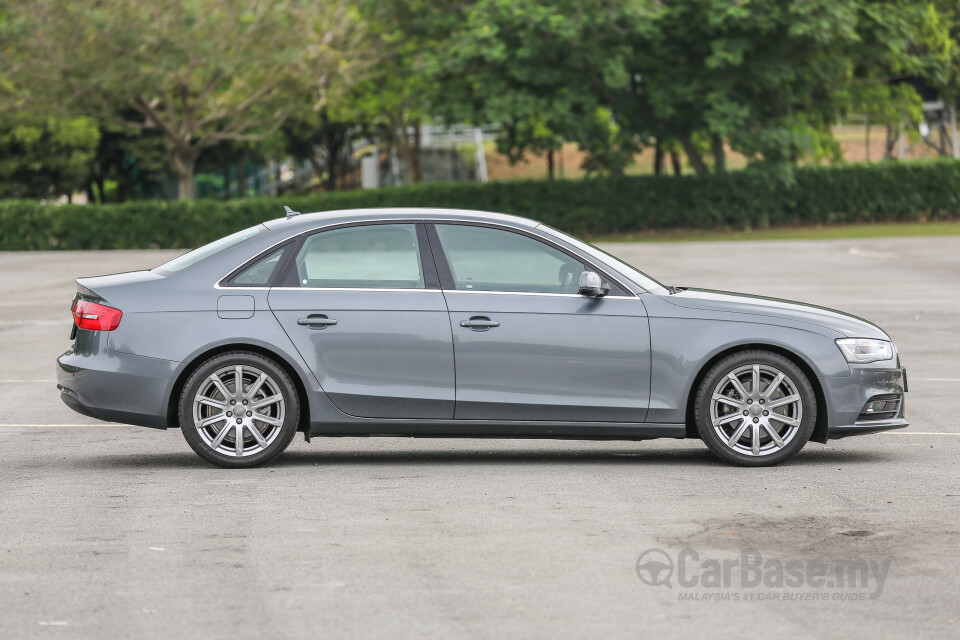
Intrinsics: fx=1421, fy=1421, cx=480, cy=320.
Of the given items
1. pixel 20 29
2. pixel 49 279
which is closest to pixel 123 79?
pixel 20 29

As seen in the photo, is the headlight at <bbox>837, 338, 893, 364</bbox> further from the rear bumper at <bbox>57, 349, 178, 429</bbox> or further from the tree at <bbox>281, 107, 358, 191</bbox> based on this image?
the tree at <bbox>281, 107, 358, 191</bbox>

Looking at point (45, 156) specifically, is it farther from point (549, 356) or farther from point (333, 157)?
point (549, 356)

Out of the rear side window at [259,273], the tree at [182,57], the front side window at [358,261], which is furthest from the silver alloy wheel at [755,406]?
the tree at [182,57]

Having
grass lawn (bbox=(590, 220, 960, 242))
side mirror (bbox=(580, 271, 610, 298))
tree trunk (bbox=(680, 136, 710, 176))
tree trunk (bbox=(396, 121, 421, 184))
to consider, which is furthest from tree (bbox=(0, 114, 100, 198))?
side mirror (bbox=(580, 271, 610, 298))

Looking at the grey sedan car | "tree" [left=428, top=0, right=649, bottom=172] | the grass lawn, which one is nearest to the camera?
the grey sedan car

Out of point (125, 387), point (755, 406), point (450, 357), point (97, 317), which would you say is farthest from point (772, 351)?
point (97, 317)

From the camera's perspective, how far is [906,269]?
2653 cm

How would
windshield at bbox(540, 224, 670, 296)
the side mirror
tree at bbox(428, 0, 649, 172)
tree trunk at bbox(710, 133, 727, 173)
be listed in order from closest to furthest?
the side mirror, windshield at bbox(540, 224, 670, 296), tree at bbox(428, 0, 649, 172), tree trunk at bbox(710, 133, 727, 173)

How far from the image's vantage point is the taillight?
326 inches

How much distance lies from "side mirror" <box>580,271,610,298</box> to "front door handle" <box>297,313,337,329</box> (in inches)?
57.3

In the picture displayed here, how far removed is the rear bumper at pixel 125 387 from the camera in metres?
8.22

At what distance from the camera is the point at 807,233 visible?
41.0 meters

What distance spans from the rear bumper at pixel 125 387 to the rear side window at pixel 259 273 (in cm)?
63

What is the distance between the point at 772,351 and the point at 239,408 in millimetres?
3141
